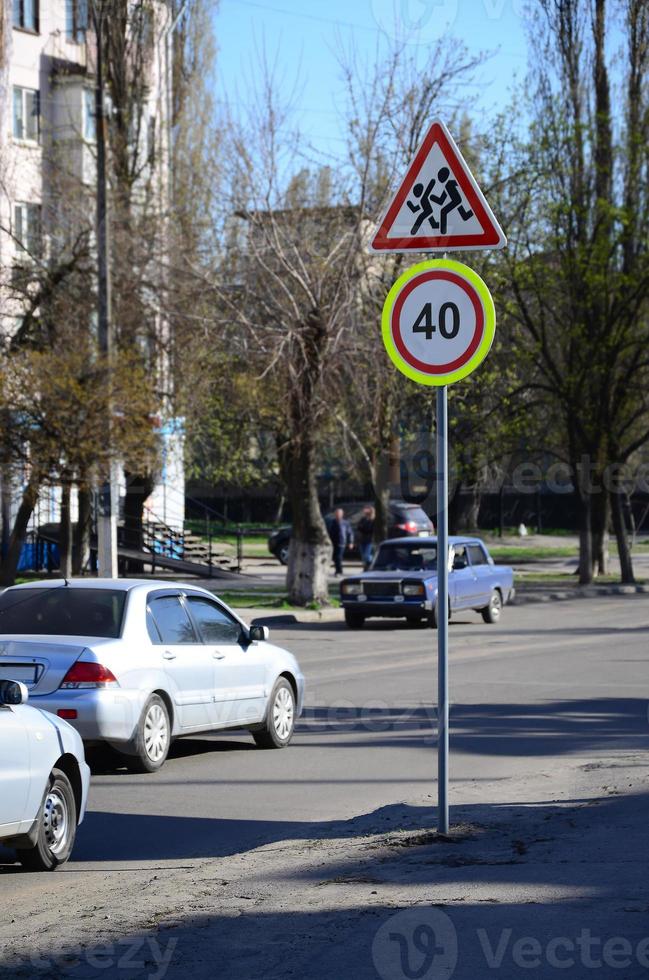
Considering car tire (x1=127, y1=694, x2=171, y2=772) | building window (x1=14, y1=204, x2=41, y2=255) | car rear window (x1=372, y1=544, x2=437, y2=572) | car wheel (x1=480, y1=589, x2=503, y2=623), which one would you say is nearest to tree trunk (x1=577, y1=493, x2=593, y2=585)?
car wheel (x1=480, y1=589, x2=503, y2=623)

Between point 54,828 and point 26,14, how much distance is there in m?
36.7

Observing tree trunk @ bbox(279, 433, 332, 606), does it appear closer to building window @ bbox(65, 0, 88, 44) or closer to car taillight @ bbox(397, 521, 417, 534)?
car taillight @ bbox(397, 521, 417, 534)

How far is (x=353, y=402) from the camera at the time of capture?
28000 mm

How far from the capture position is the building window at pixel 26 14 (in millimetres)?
39406

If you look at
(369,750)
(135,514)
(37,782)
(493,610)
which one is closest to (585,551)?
(493,610)

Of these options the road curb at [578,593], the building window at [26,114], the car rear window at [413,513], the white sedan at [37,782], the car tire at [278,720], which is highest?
the building window at [26,114]

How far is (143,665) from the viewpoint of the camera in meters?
10.2

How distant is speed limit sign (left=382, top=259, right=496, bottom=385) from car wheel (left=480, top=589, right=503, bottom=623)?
61.8 feet

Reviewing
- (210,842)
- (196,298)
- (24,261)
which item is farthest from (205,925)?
(24,261)

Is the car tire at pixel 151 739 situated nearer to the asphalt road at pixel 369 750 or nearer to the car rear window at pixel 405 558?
the asphalt road at pixel 369 750

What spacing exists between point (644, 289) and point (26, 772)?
1144 inches

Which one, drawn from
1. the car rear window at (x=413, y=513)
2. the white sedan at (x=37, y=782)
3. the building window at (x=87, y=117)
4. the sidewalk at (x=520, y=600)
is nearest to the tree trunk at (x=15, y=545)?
the sidewalk at (x=520, y=600)

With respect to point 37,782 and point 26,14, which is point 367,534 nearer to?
point 26,14

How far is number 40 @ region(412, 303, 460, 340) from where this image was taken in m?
6.95
